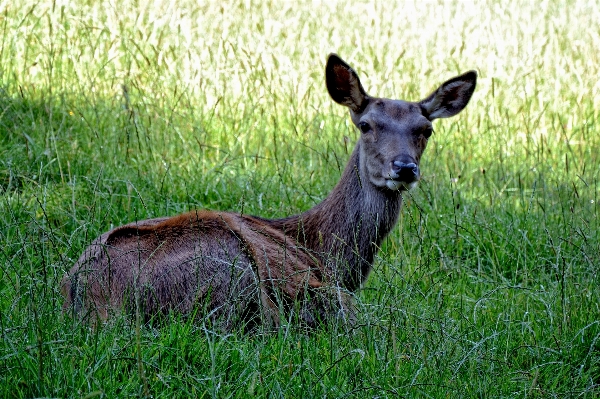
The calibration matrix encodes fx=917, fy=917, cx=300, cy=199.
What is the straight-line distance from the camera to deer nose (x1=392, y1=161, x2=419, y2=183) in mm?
5273

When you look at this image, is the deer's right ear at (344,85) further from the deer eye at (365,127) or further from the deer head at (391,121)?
the deer eye at (365,127)

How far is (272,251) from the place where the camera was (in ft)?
16.6

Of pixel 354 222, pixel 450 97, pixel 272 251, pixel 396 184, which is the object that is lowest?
pixel 272 251

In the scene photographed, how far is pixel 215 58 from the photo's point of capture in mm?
8766

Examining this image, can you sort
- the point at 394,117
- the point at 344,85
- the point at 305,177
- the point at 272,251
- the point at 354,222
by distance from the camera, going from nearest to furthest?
the point at 272,251 → the point at 354,222 → the point at 394,117 → the point at 344,85 → the point at 305,177

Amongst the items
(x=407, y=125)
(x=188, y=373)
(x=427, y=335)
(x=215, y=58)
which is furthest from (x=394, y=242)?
(x=215, y=58)

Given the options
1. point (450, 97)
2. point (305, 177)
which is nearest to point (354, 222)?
point (450, 97)

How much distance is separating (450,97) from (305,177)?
53.9 inches

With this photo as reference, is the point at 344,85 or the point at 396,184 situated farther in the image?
the point at 344,85

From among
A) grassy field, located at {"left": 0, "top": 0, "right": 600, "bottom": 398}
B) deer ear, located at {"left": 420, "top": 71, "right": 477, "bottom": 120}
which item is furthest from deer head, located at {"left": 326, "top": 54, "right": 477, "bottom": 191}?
grassy field, located at {"left": 0, "top": 0, "right": 600, "bottom": 398}

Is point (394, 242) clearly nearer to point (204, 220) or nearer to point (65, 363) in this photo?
point (204, 220)

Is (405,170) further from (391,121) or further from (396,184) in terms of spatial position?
(391,121)

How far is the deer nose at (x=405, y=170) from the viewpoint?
5273 millimetres

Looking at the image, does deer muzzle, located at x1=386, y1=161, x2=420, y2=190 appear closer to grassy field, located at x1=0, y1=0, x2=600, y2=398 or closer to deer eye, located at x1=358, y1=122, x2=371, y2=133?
grassy field, located at x1=0, y1=0, x2=600, y2=398
